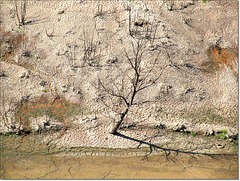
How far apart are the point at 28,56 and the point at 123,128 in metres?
5.81

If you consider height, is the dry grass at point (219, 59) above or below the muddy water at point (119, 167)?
above

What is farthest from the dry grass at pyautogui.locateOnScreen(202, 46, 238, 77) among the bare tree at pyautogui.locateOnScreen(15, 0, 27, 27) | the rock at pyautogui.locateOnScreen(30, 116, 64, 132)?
the bare tree at pyautogui.locateOnScreen(15, 0, 27, 27)

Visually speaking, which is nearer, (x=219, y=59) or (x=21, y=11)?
(x=219, y=59)

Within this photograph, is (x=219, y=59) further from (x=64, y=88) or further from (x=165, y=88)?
(x=64, y=88)

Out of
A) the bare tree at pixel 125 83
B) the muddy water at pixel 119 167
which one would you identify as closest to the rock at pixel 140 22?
the bare tree at pixel 125 83

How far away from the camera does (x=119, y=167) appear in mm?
7945

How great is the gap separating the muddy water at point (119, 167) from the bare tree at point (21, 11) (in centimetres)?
705

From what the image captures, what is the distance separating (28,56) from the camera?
10281 mm

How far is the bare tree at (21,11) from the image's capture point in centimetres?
1122

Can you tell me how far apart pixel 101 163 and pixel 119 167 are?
0.70 meters

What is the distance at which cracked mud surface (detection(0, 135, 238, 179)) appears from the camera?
7746 mm

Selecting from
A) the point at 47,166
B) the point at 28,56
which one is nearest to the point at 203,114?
the point at 47,166

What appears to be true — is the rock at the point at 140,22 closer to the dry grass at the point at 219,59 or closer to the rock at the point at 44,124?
the dry grass at the point at 219,59

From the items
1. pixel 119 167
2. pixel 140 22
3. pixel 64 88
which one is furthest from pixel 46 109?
pixel 140 22
